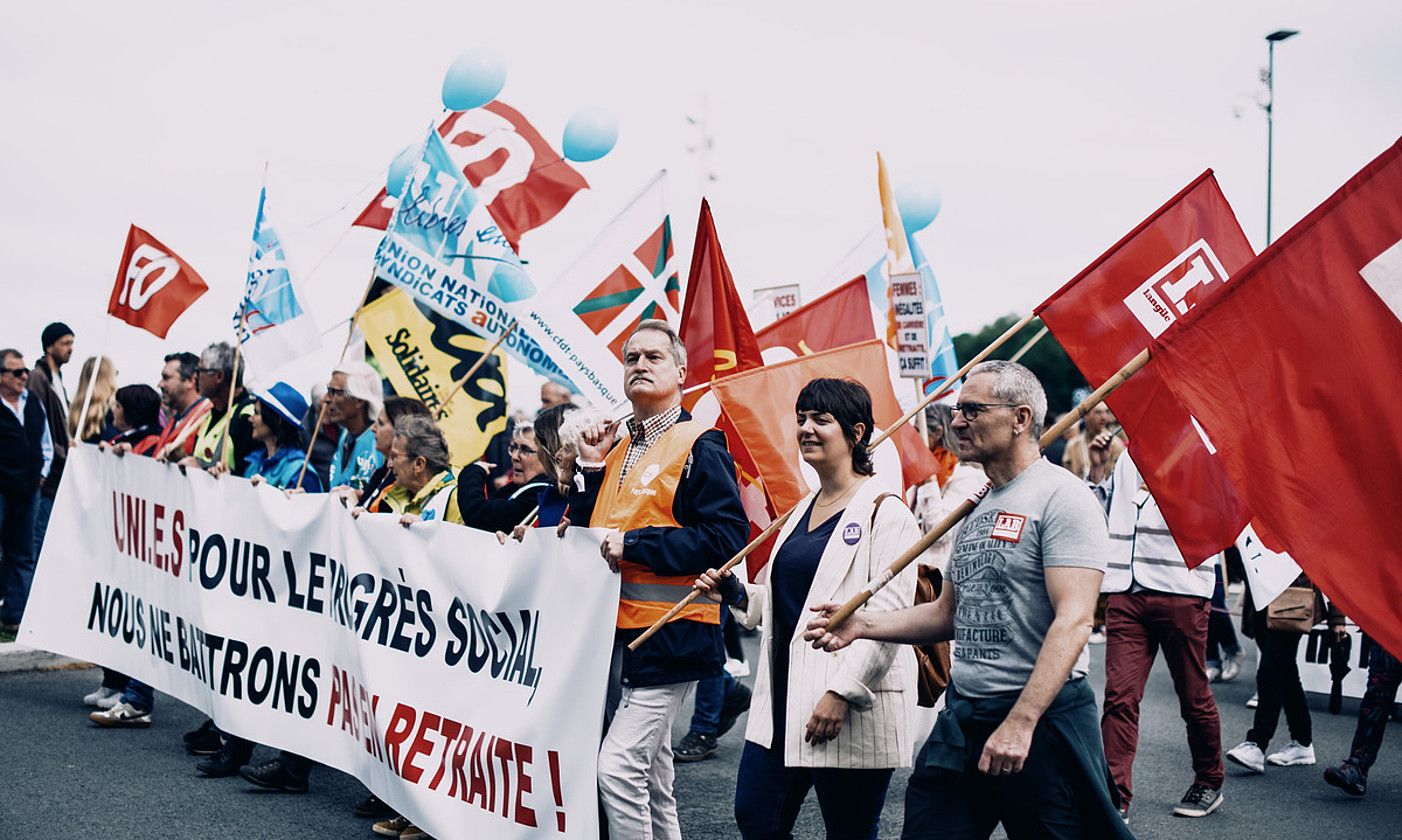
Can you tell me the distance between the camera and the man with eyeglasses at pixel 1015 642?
3.42 metres

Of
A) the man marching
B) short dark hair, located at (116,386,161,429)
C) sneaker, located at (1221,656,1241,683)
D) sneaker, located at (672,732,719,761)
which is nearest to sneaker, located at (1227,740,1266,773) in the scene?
sneaker, located at (672,732,719,761)

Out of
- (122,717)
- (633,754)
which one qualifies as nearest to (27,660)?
(122,717)

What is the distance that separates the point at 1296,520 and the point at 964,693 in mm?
924

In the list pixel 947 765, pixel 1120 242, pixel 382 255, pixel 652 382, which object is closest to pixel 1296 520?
pixel 947 765

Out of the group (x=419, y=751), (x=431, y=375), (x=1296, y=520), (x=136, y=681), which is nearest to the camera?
(x=1296, y=520)

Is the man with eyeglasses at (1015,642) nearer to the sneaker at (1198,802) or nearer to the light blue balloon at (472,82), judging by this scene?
the sneaker at (1198,802)

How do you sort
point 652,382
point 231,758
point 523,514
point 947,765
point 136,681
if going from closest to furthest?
point 947,765
point 652,382
point 523,514
point 231,758
point 136,681

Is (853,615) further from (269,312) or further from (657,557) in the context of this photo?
(269,312)

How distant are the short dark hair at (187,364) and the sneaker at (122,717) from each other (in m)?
1.97

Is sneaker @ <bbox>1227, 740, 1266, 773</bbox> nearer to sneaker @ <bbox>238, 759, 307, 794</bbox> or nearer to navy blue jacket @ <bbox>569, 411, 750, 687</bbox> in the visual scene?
navy blue jacket @ <bbox>569, 411, 750, 687</bbox>

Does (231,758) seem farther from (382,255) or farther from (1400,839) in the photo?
(1400,839)

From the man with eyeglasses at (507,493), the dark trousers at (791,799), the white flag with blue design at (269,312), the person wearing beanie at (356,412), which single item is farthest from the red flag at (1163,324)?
the white flag with blue design at (269,312)

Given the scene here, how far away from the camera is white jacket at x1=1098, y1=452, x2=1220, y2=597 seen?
6.53m

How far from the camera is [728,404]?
18.1 feet
